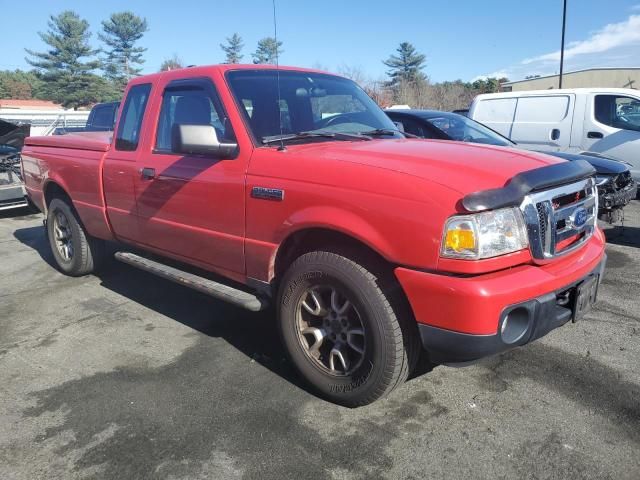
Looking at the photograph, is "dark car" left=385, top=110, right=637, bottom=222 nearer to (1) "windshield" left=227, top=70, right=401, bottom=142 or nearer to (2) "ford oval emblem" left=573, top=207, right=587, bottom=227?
(1) "windshield" left=227, top=70, right=401, bottom=142

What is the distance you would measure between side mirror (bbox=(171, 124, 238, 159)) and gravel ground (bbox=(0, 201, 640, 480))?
1.47 m

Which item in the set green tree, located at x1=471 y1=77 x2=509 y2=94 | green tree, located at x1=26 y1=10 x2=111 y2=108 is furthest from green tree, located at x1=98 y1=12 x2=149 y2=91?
green tree, located at x1=471 y1=77 x2=509 y2=94

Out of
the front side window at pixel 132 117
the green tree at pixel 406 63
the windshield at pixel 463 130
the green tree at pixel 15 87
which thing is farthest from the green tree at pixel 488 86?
the green tree at pixel 15 87

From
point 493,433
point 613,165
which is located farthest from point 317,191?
point 613,165

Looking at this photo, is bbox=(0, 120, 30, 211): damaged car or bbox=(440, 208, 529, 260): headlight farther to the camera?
bbox=(0, 120, 30, 211): damaged car

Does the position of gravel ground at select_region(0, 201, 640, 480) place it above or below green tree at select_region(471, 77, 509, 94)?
below

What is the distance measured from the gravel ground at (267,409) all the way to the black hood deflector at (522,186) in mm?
1231

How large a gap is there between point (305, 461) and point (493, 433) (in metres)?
1.01

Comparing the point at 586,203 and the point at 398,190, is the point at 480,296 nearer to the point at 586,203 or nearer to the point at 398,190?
the point at 398,190

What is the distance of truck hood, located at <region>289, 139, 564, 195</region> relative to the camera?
2607 millimetres

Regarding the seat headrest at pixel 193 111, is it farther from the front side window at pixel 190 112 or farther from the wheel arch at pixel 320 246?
the wheel arch at pixel 320 246

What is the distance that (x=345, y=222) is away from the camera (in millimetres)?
2775

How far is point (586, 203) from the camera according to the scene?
3.10 meters

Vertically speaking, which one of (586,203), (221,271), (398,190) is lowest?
(221,271)
